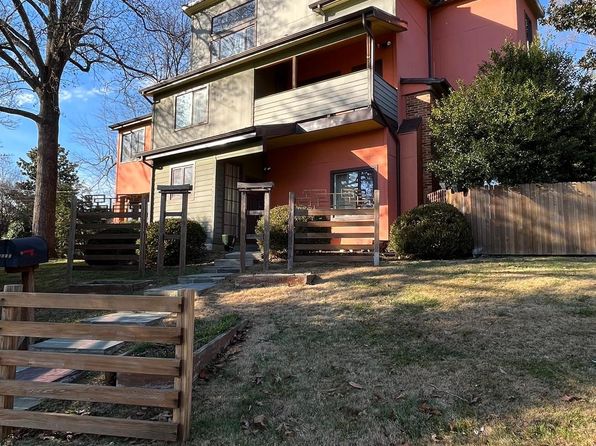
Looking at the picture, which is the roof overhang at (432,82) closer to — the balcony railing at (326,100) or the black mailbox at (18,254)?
the balcony railing at (326,100)

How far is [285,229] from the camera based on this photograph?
11.4 m

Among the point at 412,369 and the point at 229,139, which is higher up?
the point at 229,139

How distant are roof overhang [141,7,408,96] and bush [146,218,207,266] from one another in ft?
19.1

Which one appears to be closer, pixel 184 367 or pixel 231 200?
pixel 184 367

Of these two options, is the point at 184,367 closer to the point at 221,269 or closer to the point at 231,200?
the point at 221,269

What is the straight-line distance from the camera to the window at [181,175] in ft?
52.2

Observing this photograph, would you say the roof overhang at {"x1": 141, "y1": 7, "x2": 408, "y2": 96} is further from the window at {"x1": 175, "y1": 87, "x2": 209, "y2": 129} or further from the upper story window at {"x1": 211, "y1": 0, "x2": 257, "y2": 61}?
the upper story window at {"x1": 211, "y1": 0, "x2": 257, "y2": 61}

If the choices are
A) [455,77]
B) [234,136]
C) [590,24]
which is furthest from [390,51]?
[590,24]

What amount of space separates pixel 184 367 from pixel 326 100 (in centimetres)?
1081

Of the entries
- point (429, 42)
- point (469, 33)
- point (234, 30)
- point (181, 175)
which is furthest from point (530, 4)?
point (181, 175)

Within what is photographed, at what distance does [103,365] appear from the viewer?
3605 mm

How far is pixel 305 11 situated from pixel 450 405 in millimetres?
15483

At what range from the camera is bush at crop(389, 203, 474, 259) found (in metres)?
10.7

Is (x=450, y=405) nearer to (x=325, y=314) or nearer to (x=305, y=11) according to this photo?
(x=325, y=314)
